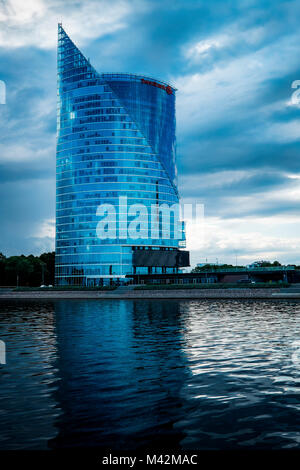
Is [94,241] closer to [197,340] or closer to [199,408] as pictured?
[197,340]

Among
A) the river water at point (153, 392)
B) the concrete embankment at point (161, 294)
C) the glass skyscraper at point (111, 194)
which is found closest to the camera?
the river water at point (153, 392)

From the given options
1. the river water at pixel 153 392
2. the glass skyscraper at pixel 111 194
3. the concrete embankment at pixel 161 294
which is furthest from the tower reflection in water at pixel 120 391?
the glass skyscraper at pixel 111 194

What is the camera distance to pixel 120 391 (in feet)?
61.0

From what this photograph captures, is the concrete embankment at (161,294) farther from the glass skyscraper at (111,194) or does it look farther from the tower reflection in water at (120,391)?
the tower reflection in water at (120,391)

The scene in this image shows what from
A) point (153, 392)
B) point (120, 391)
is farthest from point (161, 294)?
point (153, 392)

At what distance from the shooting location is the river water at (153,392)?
13.1m

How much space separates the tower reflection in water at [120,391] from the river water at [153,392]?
40mm

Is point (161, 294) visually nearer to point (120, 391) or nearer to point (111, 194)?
point (111, 194)

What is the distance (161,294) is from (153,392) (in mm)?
95742

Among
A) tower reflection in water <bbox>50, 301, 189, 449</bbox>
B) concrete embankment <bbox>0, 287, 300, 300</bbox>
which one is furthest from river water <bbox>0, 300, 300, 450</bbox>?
concrete embankment <bbox>0, 287, 300, 300</bbox>
